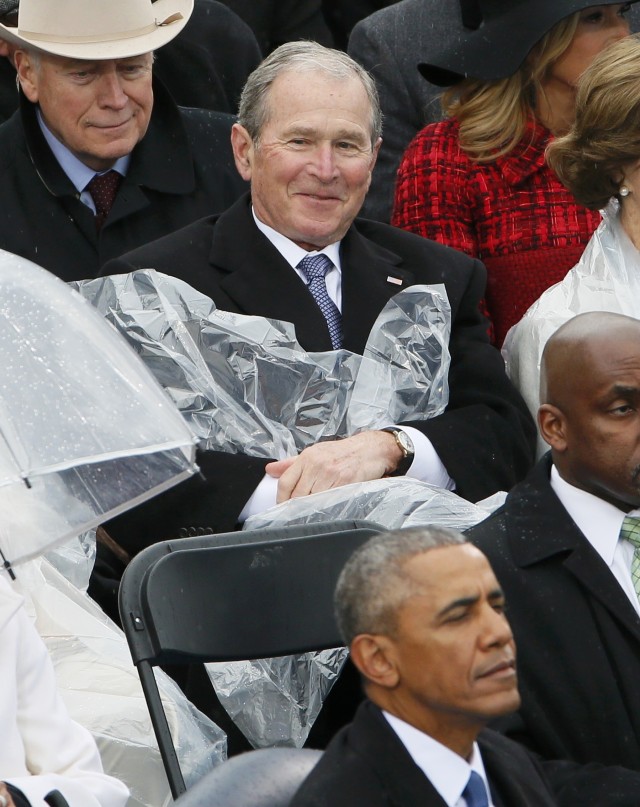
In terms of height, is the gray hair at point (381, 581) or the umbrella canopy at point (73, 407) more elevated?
the umbrella canopy at point (73, 407)

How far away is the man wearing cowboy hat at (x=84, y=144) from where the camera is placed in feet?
16.2

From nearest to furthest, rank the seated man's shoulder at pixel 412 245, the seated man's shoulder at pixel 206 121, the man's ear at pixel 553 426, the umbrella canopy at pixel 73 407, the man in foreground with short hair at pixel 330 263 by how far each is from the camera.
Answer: the umbrella canopy at pixel 73 407, the man's ear at pixel 553 426, the man in foreground with short hair at pixel 330 263, the seated man's shoulder at pixel 412 245, the seated man's shoulder at pixel 206 121

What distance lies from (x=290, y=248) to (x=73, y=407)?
1.90 m

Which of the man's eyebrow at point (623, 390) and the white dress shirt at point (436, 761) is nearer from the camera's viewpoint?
the white dress shirt at point (436, 761)

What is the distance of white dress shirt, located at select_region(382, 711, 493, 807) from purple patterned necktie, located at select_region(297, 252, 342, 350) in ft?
6.70

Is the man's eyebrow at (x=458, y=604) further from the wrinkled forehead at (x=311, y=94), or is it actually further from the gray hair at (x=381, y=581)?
the wrinkled forehead at (x=311, y=94)

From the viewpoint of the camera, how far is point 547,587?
10.6 feet

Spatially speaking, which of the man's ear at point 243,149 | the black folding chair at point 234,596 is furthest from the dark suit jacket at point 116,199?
the black folding chair at point 234,596

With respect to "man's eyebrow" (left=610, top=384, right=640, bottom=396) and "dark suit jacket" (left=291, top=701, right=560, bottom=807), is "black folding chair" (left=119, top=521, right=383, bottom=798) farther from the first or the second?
"dark suit jacket" (left=291, top=701, right=560, bottom=807)

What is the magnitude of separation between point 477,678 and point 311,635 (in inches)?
43.8

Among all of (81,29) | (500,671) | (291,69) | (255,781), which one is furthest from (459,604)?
(81,29)

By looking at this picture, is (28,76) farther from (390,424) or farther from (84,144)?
(390,424)

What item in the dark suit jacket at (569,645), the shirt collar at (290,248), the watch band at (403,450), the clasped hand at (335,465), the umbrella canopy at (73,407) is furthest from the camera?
the shirt collar at (290,248)

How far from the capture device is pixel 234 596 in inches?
139
